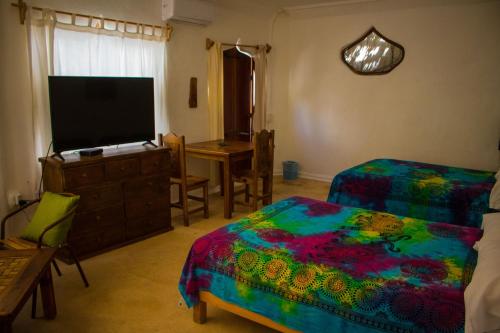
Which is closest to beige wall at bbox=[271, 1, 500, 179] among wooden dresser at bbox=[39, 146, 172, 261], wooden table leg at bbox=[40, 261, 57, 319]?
wooden dresser at bbox=[39, 146, 172, 261]

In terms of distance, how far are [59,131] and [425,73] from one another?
4300 millimetres

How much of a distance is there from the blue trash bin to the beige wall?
24 centimetres

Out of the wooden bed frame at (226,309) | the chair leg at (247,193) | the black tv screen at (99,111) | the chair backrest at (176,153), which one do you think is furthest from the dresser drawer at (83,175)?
the chair leg at (247,193)

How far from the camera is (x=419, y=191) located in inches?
144

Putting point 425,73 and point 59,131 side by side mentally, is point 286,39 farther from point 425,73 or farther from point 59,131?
point 59,131

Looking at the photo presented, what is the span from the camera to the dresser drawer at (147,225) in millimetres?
3682

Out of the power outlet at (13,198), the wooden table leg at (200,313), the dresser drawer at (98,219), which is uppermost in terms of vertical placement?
the power outlet at (13,198)

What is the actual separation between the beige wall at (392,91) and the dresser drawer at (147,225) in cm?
286

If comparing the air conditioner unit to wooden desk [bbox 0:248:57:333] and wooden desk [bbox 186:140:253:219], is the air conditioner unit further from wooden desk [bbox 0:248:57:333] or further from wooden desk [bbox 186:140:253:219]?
wooden desk [bbox 0:248:57:333]

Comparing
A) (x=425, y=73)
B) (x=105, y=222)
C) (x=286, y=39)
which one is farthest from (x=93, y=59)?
(x=425, y=73)

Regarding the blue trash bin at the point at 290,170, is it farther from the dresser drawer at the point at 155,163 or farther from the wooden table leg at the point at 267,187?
the dresser drawer at the point at 155,163

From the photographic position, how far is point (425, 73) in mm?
5039

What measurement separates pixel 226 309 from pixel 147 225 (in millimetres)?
1759

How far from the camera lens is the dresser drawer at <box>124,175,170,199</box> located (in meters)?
3.62
